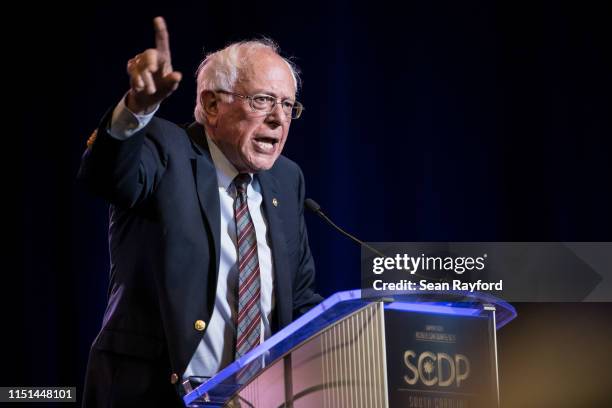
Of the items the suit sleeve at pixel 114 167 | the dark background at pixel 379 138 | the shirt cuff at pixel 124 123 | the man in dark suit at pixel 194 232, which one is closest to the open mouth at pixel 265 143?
the man in dark suit at pixel 194 232

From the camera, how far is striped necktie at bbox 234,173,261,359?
1.83 meters

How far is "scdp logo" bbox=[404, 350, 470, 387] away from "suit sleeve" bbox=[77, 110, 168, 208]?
68cm

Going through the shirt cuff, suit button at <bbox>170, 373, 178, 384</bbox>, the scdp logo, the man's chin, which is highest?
the man's chin

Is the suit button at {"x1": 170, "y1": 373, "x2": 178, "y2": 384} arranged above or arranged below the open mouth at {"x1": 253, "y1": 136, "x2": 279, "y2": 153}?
below

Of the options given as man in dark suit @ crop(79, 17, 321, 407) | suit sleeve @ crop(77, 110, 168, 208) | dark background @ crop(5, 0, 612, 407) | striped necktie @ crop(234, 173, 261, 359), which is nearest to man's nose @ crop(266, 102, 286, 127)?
man in dark suit @ crop(79, 17, 321, 407)

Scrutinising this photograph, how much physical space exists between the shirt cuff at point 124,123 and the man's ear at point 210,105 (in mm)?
515

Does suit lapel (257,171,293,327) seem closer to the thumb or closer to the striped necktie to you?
the striped necktie

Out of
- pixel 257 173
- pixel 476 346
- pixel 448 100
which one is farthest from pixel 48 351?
pixel 476 346

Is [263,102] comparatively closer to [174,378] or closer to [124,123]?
[124,123]

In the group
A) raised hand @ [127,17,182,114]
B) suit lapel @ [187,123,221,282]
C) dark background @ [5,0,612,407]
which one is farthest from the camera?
dark background @ [5,0,612,407]

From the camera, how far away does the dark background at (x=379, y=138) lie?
3.30 m

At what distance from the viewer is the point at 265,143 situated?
6.63ft

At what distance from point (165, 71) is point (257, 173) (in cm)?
68

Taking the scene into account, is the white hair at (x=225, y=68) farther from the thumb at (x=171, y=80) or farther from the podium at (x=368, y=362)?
the podium at (x=368, y=362)
